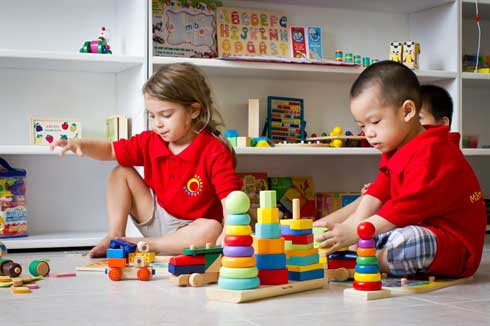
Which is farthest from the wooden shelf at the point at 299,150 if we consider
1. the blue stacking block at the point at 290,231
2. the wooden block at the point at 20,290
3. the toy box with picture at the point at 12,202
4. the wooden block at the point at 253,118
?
the wooden block at the point at 20,290

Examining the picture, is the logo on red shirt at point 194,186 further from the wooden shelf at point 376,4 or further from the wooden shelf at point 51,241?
the wooden shelf at point 376,4

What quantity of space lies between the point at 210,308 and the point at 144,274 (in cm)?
34

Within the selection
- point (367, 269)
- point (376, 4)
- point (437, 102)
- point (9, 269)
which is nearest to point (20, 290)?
point (9, 269)

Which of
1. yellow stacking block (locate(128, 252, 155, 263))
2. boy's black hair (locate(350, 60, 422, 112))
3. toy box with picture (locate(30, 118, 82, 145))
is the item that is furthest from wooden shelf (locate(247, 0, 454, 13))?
yellow stacking block (locate(128, 252, 155, 263))

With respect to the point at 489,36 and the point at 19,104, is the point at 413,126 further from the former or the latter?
the point at 489,36

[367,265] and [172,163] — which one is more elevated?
[172,163]

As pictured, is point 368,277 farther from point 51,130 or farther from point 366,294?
point 51,130

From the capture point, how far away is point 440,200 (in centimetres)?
145

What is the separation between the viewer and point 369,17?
2807 mm

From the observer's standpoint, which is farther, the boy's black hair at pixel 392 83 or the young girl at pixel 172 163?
the young girl at pixel 172 163

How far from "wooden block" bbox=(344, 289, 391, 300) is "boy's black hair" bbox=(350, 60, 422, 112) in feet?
1.44

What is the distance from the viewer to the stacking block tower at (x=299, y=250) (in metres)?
1.36

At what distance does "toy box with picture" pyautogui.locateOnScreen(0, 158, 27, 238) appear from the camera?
7.15 ft

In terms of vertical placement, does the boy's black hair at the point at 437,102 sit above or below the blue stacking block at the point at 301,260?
above
